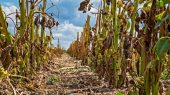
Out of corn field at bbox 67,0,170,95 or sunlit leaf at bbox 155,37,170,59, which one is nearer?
sunlit leaf at bbox 155,37,170,59

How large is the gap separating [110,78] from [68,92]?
1.90 ft

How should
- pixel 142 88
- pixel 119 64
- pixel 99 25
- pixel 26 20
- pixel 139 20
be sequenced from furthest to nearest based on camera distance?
pixel 99 25, pixel 119 64, pixel 26 20, pixel 139 20, pixel 142 88

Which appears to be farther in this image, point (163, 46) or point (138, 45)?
point (138, 45)

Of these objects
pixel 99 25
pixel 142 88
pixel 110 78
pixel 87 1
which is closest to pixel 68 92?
pixel 110 78

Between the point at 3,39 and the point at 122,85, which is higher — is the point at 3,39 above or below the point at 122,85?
above

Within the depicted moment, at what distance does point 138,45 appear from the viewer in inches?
119

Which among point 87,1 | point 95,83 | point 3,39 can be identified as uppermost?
point 87,1

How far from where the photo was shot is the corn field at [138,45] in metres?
2.27

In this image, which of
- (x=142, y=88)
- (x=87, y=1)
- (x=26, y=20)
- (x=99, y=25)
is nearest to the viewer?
(x=142, y=88)

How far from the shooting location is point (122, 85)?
177 inches

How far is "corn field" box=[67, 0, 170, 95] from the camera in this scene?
227 cm

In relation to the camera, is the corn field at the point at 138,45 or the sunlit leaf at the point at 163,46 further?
the corn field at the point at 138,45

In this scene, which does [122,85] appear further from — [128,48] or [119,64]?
[128,48]

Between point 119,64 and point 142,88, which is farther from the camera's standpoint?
point 119,64
